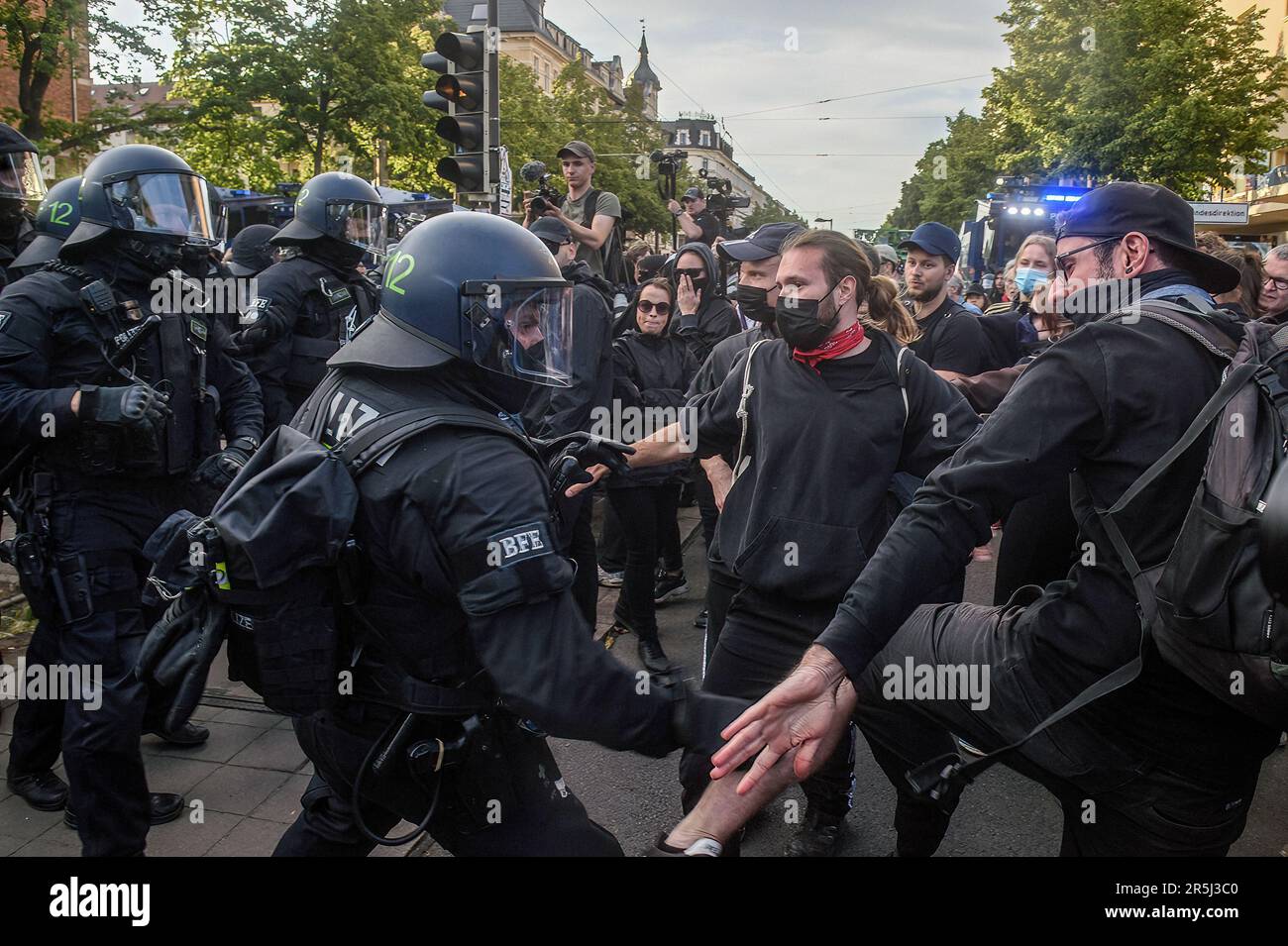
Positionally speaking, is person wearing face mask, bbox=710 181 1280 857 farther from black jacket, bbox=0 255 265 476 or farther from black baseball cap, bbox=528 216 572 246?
black baseball cap, bbox=528 216 572 246

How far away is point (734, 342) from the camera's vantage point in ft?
14.3

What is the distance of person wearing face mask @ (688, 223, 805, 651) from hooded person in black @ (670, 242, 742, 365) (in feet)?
6.16

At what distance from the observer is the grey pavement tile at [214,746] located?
14.3 ft

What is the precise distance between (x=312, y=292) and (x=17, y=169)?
151 cm

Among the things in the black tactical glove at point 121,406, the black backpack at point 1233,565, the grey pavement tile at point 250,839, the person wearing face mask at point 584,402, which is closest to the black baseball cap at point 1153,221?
the black backpack at point 1233,565

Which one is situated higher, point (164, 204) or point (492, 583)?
point (164, 204)

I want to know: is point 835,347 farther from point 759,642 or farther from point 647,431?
point 647,431

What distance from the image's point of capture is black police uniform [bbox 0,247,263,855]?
329 centimetres

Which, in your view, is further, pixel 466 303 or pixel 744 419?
pixel 744 419

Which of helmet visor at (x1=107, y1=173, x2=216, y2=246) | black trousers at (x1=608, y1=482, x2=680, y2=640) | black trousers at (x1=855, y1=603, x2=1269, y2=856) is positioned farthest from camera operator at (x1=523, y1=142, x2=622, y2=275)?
black trousers at (x1=855, y1=603, x2=1269, y2=856)

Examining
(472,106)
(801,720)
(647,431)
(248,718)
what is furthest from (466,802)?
(472,106)

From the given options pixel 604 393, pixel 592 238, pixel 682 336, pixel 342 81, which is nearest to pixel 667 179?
pixel 592 238

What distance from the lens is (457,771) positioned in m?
2.22
